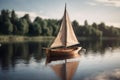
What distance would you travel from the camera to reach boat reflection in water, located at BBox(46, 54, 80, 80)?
33.3ft

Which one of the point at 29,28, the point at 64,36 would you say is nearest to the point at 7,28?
the point at 29,28

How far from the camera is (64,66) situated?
11.9 meters

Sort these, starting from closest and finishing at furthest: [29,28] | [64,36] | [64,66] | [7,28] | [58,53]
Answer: [64,66] < [58,53] < [64,36] < [7,28] < [29,28]

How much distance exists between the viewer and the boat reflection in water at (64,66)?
1014 centimetres

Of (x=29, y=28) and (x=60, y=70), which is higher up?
(x=29, y=28)

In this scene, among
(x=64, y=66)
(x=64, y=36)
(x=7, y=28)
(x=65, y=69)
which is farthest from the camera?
(x=7, y=28)

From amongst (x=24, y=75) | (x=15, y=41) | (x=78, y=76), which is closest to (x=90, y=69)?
(x=78, y=76)

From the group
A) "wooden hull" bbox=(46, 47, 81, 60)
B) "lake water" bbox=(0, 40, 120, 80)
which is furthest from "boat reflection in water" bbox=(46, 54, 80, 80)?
"wooden hull" bbox=(46, 47, 81, 60)

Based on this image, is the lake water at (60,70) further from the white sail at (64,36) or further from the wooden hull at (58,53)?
the white sail at (64,36)

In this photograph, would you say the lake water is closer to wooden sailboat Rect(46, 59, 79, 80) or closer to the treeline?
wooden sailboat Rect(46, 59, 79, 80)

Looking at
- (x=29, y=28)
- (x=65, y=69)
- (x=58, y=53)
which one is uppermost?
(x=29, y=28)

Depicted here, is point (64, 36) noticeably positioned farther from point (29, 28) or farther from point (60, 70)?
point (29, 28)

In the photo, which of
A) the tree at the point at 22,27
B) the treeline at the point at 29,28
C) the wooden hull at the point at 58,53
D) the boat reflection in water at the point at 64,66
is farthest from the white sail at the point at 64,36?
the tree at the point at 22,27

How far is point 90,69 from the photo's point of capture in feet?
36.9
